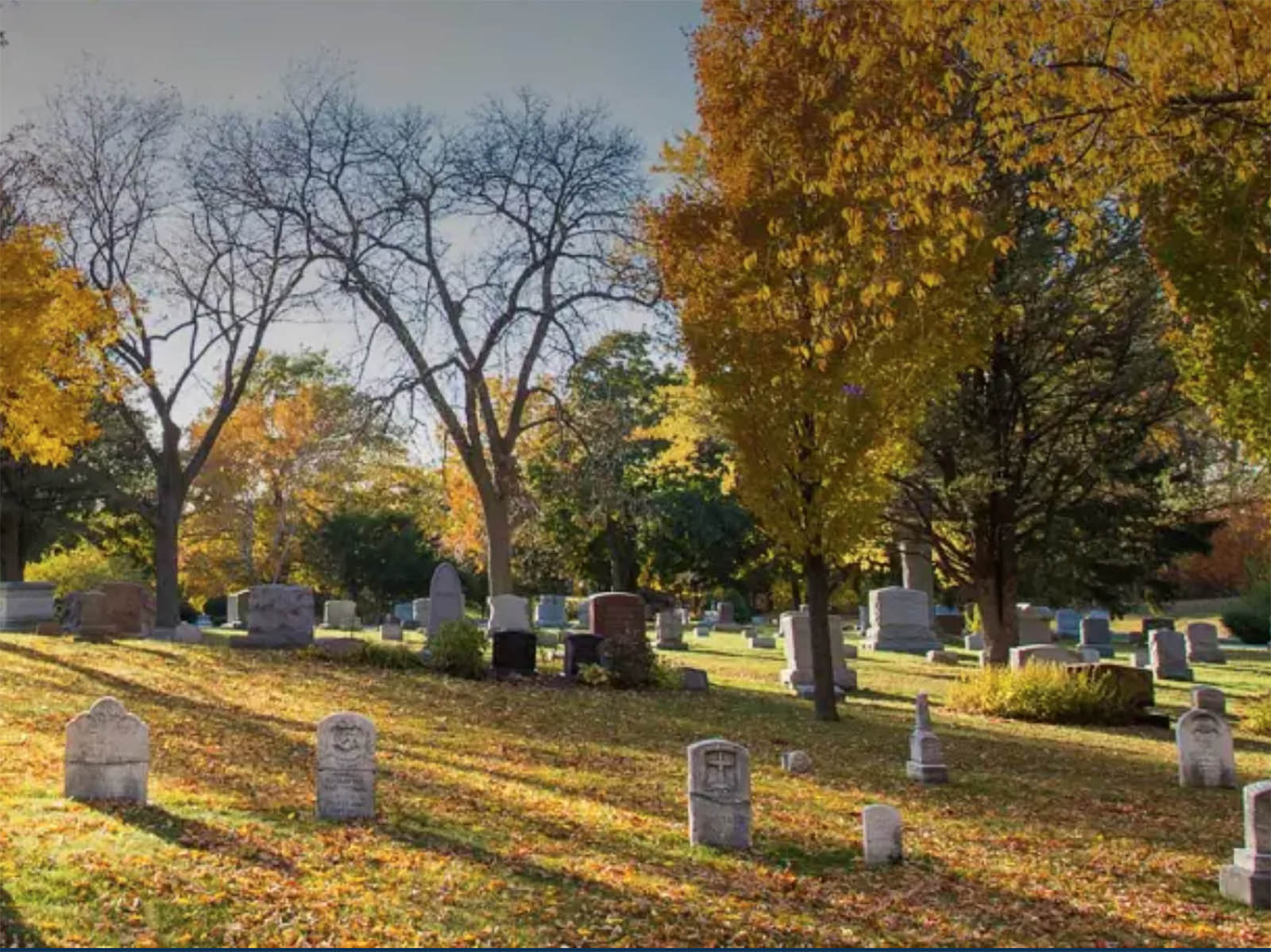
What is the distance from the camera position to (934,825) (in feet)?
29.9

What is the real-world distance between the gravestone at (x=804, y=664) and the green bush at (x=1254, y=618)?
946 inches

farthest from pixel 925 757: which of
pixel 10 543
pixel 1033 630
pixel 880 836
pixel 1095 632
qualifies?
pixel 10 543

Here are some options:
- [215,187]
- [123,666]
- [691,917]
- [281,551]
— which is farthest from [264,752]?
[281,551]

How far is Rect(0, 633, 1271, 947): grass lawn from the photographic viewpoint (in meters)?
5.96

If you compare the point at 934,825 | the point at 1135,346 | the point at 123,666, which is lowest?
the point at 934,825

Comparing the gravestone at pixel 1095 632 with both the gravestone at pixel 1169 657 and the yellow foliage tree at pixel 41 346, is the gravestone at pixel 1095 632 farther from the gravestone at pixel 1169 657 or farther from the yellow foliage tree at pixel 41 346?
the yellow foliage tree at pixel 41 346

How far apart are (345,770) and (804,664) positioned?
12.1 metres

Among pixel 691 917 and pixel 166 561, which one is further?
pixel 166 561

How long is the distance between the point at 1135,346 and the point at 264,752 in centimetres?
1638

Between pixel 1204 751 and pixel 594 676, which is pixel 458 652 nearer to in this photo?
pixel 594 676

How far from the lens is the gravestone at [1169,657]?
23.6 m

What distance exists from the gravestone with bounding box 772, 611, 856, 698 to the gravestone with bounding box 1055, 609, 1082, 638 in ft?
62.5

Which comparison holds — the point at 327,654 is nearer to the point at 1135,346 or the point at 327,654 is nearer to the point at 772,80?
the point at 772,80

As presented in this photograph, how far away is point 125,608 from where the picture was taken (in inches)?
908
